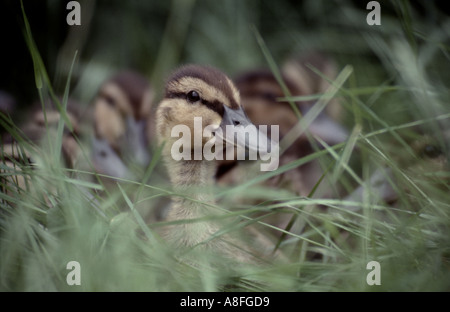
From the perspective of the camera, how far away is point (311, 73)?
7.20 feet

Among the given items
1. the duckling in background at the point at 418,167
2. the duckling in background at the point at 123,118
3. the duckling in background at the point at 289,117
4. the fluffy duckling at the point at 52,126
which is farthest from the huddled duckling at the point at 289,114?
the fluffy duckling at the point at 52,126

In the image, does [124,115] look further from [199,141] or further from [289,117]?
→ [199,141]

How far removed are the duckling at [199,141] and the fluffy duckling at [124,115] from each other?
0.64 meters

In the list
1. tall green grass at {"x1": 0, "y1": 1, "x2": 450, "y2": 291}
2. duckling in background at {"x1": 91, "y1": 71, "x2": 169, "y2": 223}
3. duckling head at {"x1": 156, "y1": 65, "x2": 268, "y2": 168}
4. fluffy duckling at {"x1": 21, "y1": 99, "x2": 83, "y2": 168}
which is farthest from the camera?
duckling in background at {"x1": 91, "y1": 71, "x2": 169, "y2": 223}

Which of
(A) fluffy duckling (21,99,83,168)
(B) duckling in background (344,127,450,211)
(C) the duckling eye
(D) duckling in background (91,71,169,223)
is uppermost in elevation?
(D) duckling in background (91,71,169,223)

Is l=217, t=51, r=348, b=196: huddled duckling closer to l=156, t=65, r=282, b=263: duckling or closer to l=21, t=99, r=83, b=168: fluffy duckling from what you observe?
l=156, t=65, r=282, b=263: duckling

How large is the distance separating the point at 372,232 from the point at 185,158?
21.1 inches

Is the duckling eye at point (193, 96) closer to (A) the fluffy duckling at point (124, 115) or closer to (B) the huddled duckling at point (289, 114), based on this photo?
(B) the huddled duckling at point (289, 114)

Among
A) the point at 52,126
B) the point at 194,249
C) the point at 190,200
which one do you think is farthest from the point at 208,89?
the point at 52,126

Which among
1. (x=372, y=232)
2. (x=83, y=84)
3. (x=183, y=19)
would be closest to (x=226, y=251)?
(x=372, y=232)

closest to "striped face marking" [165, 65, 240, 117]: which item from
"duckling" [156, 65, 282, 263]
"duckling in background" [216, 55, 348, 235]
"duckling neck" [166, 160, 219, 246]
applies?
"duckling" [156, 65, 282, 263]

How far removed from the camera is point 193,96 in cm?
132

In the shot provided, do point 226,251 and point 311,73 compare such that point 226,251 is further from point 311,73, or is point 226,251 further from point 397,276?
point 311,73

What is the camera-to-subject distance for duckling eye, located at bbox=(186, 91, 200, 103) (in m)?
1.31
